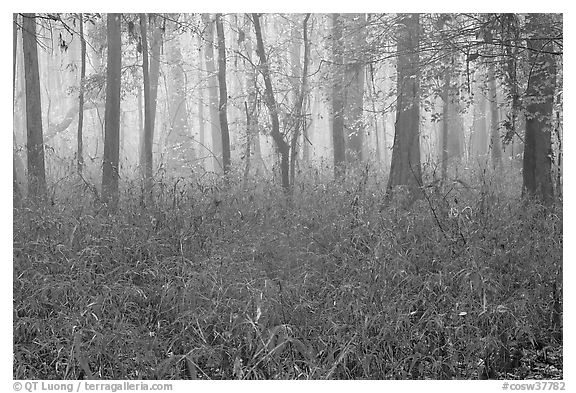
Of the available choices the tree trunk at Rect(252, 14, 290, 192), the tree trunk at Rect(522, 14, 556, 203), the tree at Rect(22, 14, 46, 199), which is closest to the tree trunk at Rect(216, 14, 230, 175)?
the tree trunk at Rect(252, 14, 290, 192)

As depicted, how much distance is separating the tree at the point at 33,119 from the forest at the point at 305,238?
25mm

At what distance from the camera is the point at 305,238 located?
211 inches

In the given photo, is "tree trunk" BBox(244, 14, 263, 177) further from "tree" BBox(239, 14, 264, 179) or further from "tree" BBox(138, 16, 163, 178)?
"tree" BBox(138, 16, 163, 178)

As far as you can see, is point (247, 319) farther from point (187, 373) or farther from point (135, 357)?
point (135, 357)

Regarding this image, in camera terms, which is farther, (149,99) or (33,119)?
(149,99)

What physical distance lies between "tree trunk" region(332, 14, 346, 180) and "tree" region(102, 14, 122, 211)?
2.69 metres

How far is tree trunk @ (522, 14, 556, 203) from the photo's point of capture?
5.47m

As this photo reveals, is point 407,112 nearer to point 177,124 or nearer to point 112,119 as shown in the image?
point 112,119

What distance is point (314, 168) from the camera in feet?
23.3

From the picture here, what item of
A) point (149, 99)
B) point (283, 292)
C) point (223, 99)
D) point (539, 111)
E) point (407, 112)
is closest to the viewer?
point (283, 292)

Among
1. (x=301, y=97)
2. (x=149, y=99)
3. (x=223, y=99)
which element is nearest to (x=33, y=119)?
(x=223, y=99)

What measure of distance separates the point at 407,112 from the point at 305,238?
10.0 ft

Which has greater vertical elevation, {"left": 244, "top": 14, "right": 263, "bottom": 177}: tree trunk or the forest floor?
{"left": 244, "top": 14, "right": 263, "bottom": 177}: tree trunk

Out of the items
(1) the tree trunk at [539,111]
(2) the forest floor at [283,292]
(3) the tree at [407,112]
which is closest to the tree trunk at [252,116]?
(3) the tree at [407,112]
